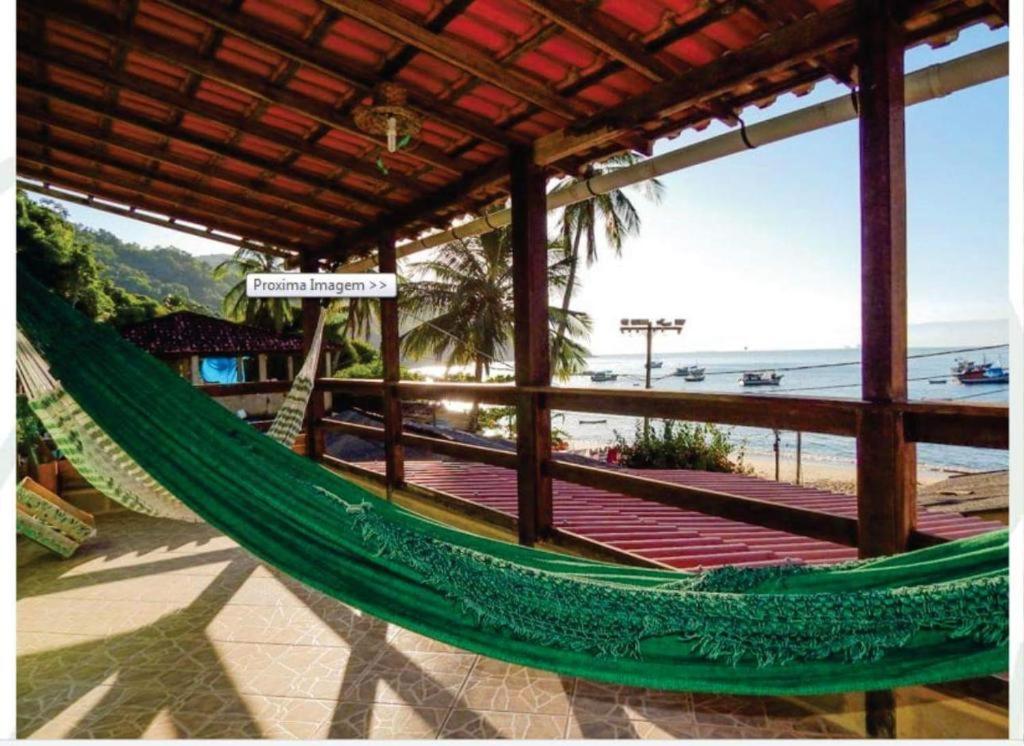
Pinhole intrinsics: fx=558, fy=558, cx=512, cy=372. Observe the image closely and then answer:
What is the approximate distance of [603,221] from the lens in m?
10.9

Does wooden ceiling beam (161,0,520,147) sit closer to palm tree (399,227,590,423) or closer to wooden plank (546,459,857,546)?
wooden plank (546,459,857,546)

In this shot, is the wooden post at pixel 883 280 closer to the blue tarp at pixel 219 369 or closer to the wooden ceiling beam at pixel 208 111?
the wooden ceiling beam at pixel 208 111

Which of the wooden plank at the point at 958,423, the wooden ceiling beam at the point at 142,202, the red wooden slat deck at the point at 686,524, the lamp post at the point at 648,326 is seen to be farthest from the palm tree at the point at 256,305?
the wooden plank at the point at 958,423

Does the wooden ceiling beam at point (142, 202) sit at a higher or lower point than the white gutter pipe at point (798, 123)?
higher

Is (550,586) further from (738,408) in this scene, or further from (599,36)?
(599,36)

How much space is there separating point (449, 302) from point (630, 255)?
3668mm

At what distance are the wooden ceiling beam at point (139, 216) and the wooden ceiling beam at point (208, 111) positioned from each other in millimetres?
1298

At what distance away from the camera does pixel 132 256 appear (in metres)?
35.0

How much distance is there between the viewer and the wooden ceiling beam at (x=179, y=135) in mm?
2234

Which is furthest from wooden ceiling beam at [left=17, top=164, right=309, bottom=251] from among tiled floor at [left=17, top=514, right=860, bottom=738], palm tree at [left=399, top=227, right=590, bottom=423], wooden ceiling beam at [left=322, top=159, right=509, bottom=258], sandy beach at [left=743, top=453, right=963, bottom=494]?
sandy beach at [left=743, top=453, right=963, bottom=494]

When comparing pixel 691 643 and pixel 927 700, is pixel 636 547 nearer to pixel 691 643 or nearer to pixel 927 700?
pixel 927 700

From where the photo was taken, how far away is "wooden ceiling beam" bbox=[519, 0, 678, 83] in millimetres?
1393

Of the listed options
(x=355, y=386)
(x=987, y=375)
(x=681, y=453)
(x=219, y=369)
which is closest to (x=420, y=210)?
(x=355, y=386)

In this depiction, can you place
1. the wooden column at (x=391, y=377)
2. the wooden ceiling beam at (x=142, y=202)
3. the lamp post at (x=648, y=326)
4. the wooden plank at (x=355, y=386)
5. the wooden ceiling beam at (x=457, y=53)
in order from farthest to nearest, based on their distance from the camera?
1. the lamp post at (x=648, y=326)
2. the wooden plank at (x=355, y=386)
3. the wooden column at (x=391, y=377)
4. the wooden ceiling beam at (x=142, y=202)
5. the wooden ceiling beam at (x=457, y=53)
